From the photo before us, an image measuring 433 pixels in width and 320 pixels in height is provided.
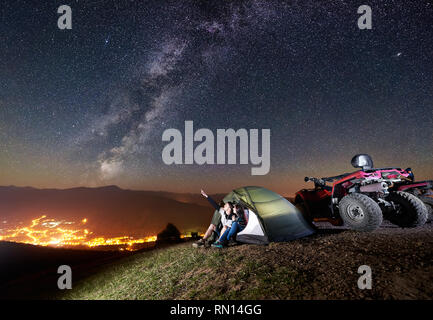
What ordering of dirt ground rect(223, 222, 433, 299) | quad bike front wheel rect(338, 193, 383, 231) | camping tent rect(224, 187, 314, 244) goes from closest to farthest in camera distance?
dirt ground rect(223, 222, 433, 299), quad bike front wheel rect(338, 193, 383, 231), camping tent rect(224, 187, 314, 244)

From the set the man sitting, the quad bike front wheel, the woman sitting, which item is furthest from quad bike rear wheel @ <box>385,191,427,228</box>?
the man sitting

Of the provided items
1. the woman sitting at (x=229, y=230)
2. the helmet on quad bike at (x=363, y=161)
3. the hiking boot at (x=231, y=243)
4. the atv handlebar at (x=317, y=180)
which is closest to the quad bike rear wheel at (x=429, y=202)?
the helmet on quad bike at (x=363, y=161)

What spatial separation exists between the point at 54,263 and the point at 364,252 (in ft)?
66.9

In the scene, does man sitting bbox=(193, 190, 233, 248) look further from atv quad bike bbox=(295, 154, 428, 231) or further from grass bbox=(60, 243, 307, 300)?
atv quad bike bbox=(295, 154, 428, 231)

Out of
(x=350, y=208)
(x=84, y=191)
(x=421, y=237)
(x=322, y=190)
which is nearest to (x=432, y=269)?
(x=421, y=237)

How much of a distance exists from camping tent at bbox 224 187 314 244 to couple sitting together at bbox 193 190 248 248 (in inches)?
12.4

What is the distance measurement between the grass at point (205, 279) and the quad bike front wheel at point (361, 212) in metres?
3.73

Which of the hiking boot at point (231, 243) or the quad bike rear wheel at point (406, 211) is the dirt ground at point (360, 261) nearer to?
the quad bike rear wheel at point (406, 211)

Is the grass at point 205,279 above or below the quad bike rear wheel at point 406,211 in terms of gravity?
below

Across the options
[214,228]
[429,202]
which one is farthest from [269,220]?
[429,202]

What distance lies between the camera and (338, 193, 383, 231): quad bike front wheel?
654 centimetres

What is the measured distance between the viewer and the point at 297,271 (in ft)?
14.5

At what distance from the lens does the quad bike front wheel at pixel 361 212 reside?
6.54 m
